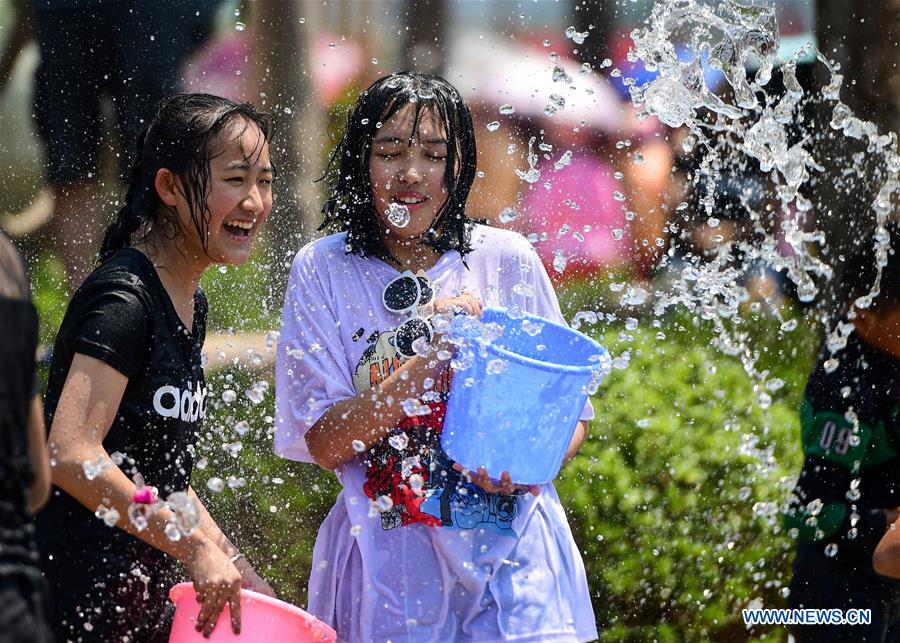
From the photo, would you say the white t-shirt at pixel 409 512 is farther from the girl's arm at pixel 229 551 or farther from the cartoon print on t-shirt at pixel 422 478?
the girl's arm at pixel 229 551

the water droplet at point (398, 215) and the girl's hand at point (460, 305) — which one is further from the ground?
the water droplet at point (398, 215)

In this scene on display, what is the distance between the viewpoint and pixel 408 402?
2.46 meters

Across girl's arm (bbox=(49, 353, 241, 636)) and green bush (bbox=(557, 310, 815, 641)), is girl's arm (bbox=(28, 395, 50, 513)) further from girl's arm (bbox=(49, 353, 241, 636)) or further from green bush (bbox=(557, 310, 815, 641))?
green bush (bbox=(557, 310, 815, 641))

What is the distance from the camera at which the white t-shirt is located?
8.06ft

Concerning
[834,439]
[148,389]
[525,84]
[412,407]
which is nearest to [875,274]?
[834,439]

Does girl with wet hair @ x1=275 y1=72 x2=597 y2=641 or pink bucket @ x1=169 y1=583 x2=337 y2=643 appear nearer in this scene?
pink bucket @ x1=169 y1=583 x2=337 y2=643

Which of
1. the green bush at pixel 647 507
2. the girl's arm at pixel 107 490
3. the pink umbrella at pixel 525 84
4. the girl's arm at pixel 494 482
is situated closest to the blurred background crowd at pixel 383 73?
the pink umbrella at pixel 525 84

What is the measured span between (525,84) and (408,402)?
3.20 m

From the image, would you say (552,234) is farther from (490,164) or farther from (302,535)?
(302,535)

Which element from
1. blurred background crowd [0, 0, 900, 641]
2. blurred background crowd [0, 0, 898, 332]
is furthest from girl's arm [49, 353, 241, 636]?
blurred background crowd [0, 0, 898, 332]

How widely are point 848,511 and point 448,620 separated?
1151 millimetres

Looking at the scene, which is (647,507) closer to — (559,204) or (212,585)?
(559,204)

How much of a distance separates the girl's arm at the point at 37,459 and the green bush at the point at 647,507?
2415 millimetres

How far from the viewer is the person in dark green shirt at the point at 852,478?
2.91 m
